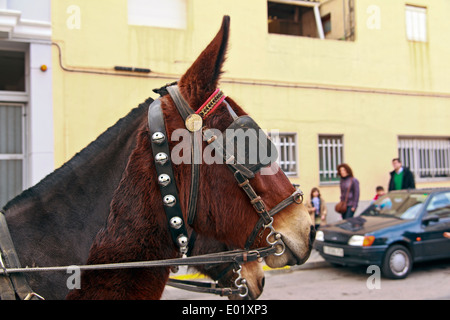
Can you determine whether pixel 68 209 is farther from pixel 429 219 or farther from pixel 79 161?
pixel 429 219

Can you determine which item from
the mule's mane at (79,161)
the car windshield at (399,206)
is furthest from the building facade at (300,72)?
the mule's mane at (79,161)

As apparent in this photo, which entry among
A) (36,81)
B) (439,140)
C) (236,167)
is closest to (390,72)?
(439,140)

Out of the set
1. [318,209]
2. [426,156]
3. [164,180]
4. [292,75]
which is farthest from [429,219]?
[164,180]

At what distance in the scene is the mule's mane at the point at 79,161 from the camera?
1868 millimetres

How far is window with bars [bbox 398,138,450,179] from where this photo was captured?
513 inches

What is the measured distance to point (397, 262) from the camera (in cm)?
771

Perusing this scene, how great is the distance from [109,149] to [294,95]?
10150 mm

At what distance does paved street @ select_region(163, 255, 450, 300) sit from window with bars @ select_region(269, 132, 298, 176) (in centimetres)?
329

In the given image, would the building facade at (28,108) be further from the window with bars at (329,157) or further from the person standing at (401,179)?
the person standing at (401,179)

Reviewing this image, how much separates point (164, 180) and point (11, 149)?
8534mm

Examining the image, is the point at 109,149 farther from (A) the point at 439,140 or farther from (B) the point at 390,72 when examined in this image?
(A) the point at 439,140

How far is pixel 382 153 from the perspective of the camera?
12.5 meters

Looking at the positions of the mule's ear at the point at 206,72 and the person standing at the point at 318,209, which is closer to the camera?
the mule's ear at the point at 206,72

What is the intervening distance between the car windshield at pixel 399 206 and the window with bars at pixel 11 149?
26.7ft
